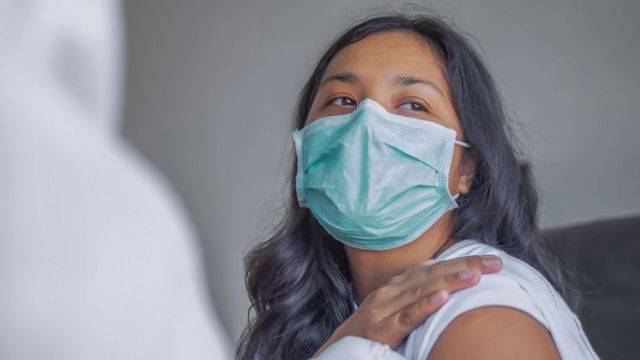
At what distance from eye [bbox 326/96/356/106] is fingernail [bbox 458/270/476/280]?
395 millimetres

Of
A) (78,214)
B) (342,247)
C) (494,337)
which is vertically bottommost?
(342,247)

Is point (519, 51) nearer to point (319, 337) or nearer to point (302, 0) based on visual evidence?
point (302, 0)

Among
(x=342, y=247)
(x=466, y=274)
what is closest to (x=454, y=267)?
(x=466, y=274)

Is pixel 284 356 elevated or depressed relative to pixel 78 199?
depressed

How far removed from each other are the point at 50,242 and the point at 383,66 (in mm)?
971

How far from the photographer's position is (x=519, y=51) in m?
2.17

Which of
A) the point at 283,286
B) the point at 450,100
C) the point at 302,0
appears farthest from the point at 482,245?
the point at 302,0

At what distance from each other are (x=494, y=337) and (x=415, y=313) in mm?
105

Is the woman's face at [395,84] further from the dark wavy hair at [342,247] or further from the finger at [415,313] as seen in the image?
the finger at [415,313]

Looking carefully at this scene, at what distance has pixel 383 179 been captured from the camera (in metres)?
1.21

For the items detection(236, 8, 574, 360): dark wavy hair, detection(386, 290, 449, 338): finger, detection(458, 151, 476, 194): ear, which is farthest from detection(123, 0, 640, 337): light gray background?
detection(386, 290, 449, 338): finger

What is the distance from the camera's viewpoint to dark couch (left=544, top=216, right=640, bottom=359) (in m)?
1.58

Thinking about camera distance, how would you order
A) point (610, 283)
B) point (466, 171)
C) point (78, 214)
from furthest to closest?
point (610, 283) < point (466, 171) < point (78, 214)

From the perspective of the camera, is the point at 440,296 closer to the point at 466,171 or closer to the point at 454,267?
the point at 454,267
